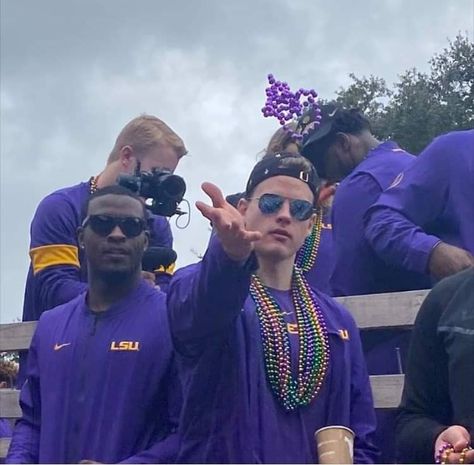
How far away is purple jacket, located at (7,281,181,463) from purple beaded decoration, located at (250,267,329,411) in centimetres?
38

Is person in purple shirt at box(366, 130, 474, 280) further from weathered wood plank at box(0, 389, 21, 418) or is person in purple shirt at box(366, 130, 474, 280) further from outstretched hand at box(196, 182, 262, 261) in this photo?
weathered wood plank at box(0, 389, 21, 418)

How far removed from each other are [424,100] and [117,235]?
1652 cm

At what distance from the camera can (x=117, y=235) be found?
156 inches

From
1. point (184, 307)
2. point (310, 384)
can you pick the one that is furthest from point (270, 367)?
point (184, 307)

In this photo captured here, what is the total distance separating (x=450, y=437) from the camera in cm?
288

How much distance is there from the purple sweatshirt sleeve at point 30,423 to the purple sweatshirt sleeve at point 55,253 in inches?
22.9

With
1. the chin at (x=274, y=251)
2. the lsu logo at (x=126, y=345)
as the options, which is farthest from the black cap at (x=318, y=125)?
the lsu logo at (x=126, y=345)

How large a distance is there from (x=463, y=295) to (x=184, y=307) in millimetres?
746

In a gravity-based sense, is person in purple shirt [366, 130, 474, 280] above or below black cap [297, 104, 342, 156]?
below

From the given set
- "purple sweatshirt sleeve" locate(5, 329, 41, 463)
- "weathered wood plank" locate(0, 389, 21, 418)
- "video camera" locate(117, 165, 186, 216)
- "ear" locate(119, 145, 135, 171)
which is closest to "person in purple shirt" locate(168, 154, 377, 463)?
"purple sweatshirt sleeve" locate(5, 329, 41, 463)

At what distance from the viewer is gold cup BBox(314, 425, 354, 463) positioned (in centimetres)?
319

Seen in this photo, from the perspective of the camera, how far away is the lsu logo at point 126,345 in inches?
145

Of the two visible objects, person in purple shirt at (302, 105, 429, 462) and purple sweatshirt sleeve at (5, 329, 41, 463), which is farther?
person in purple shirt at (302, 105, 429, 462)

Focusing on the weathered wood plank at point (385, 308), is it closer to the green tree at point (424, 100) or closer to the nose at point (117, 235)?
the nose at point (117, 235)
